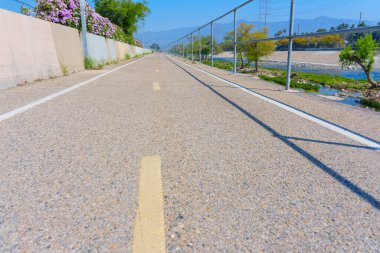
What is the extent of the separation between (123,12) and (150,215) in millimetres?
56484

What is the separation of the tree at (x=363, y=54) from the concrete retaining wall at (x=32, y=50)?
11.1 m

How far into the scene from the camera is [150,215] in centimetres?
175

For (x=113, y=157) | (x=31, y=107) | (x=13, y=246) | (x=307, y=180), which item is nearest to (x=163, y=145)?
(x=113, y=157)

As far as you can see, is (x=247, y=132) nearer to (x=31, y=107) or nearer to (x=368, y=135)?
(x=368, y=135)

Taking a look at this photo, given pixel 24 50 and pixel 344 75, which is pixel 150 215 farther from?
pixel 344 75

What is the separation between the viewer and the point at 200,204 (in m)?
1.87

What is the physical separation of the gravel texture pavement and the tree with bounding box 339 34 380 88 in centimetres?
892

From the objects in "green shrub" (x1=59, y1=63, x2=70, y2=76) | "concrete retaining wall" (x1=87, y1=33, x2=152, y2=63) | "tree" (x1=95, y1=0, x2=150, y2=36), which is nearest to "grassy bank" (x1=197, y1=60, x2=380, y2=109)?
"green shrub" (x1=59, y1=63, x2=70, y2=76)

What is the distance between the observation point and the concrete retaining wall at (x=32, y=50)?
6.64 meters

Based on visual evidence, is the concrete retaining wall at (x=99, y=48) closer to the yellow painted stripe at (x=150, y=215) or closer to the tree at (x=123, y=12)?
the yellow painted stripe at (x=150, y=215)

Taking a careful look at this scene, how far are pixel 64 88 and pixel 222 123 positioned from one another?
462 cm

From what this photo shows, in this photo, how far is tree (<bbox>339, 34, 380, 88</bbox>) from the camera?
1135 centimetres

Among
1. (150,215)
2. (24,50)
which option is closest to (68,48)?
(24,50)

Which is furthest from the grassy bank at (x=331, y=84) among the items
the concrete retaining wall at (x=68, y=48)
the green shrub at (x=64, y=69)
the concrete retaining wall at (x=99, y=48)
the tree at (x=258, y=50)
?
the tree at (x=258, y=50)
